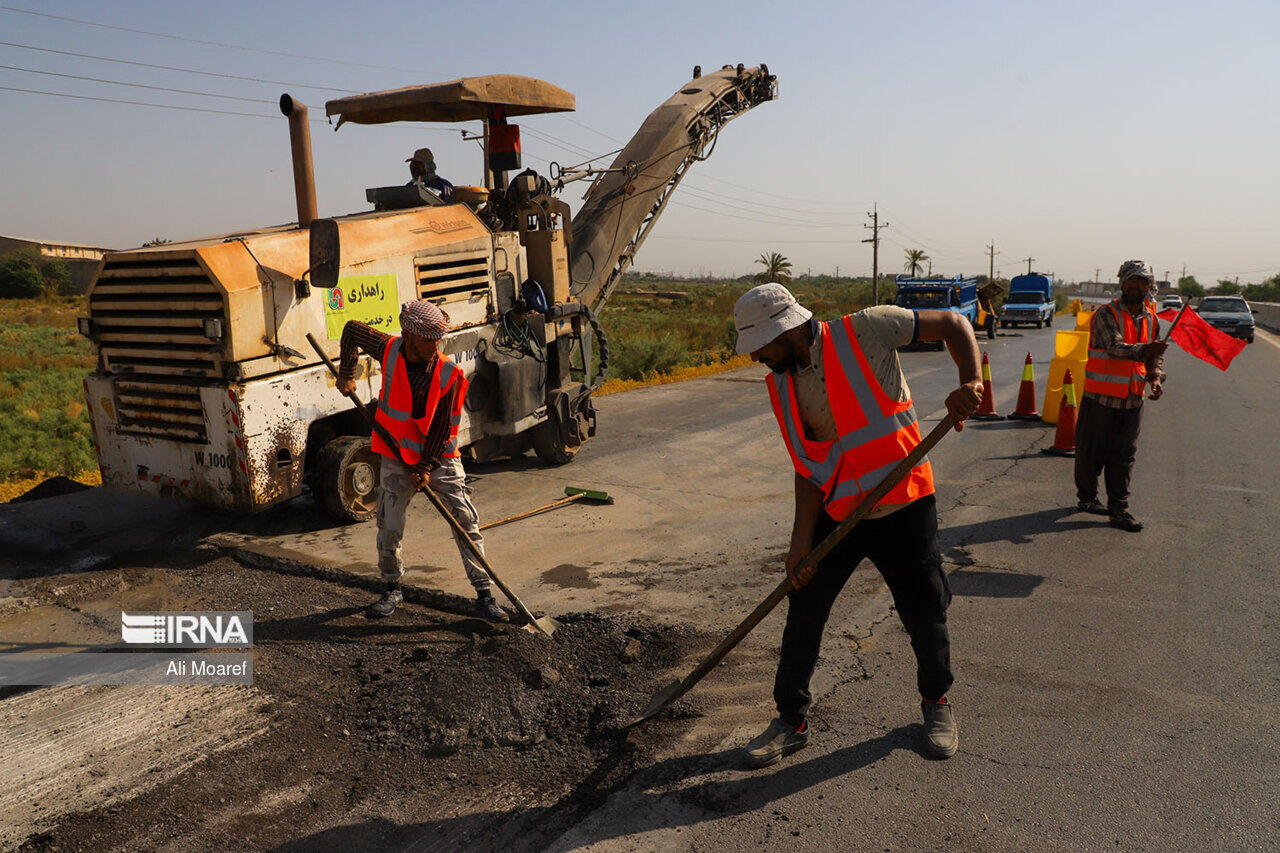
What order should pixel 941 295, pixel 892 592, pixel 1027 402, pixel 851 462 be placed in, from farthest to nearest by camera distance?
pixel 941 295, pixel 1027 402, pixel 892 592, pixel 851 462

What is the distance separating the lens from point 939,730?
3393 millimetres

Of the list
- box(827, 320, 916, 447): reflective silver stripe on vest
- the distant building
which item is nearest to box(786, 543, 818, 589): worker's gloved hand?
box(827, 320, 916, 447): reflective silver stripe on vest

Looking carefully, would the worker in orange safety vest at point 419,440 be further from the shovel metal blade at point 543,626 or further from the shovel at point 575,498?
the shovel at point 575,498

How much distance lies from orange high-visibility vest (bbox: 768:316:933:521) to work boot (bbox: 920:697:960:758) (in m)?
0.89

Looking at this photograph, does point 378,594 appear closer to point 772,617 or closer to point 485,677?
point 485,677

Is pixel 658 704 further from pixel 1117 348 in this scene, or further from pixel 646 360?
pixel 646 360

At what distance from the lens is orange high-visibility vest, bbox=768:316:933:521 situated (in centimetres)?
311

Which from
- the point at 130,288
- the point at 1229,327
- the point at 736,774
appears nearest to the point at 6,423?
the point at 130,288

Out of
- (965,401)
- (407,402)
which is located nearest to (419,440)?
(407,402)

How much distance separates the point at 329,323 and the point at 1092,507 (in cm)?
590

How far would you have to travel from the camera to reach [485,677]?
3855 mm

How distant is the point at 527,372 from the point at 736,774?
5263 mm

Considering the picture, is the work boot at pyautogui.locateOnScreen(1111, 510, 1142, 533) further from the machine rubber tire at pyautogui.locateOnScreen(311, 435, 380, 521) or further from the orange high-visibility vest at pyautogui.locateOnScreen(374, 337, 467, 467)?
the machine rubber tire at pyautogui.locateOnScreen(311, 435, 380, 521)

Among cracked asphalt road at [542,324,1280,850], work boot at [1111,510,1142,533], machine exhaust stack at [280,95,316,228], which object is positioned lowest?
cracked asphalt road at [542,324,1280,850]
